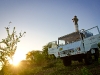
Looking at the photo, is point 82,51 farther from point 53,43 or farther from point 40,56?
point 40,56

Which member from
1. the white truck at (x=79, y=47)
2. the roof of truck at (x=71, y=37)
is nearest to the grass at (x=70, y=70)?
the white truck at (x=79, y=47)

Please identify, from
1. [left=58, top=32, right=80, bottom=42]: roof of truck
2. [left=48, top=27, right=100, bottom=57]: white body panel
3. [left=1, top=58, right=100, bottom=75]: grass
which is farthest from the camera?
[left=58, top=32, right=80, bottom=42]: roof of truck

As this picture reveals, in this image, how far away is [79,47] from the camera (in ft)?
25.8

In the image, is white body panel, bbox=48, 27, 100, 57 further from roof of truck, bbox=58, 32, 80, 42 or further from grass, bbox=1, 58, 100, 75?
grass, bbox=1, 58, 100, 75

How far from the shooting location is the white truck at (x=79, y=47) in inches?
299

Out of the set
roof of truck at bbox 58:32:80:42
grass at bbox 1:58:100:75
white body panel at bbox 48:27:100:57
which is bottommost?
grass at bbox 1:58:100:75

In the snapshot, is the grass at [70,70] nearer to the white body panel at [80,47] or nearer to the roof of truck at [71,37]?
the white body panel at [80,47]

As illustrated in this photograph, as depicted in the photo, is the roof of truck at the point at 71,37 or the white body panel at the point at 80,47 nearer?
the white body panel at the point at 80,47

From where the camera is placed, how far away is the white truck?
7.59 m

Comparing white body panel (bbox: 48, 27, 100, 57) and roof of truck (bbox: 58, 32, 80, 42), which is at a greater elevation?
roof of truck (bbox: 58, 32, 80, 42)

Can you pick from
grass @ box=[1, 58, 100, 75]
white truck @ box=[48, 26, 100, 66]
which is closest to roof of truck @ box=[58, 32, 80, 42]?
white truck @ box=[48, 26, 100, 66]

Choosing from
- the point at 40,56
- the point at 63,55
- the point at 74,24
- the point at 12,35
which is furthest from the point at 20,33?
the point at 74,24

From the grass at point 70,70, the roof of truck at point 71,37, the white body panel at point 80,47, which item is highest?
the roof of truck at point 71,37

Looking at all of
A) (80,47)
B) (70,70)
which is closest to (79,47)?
(80,47)
